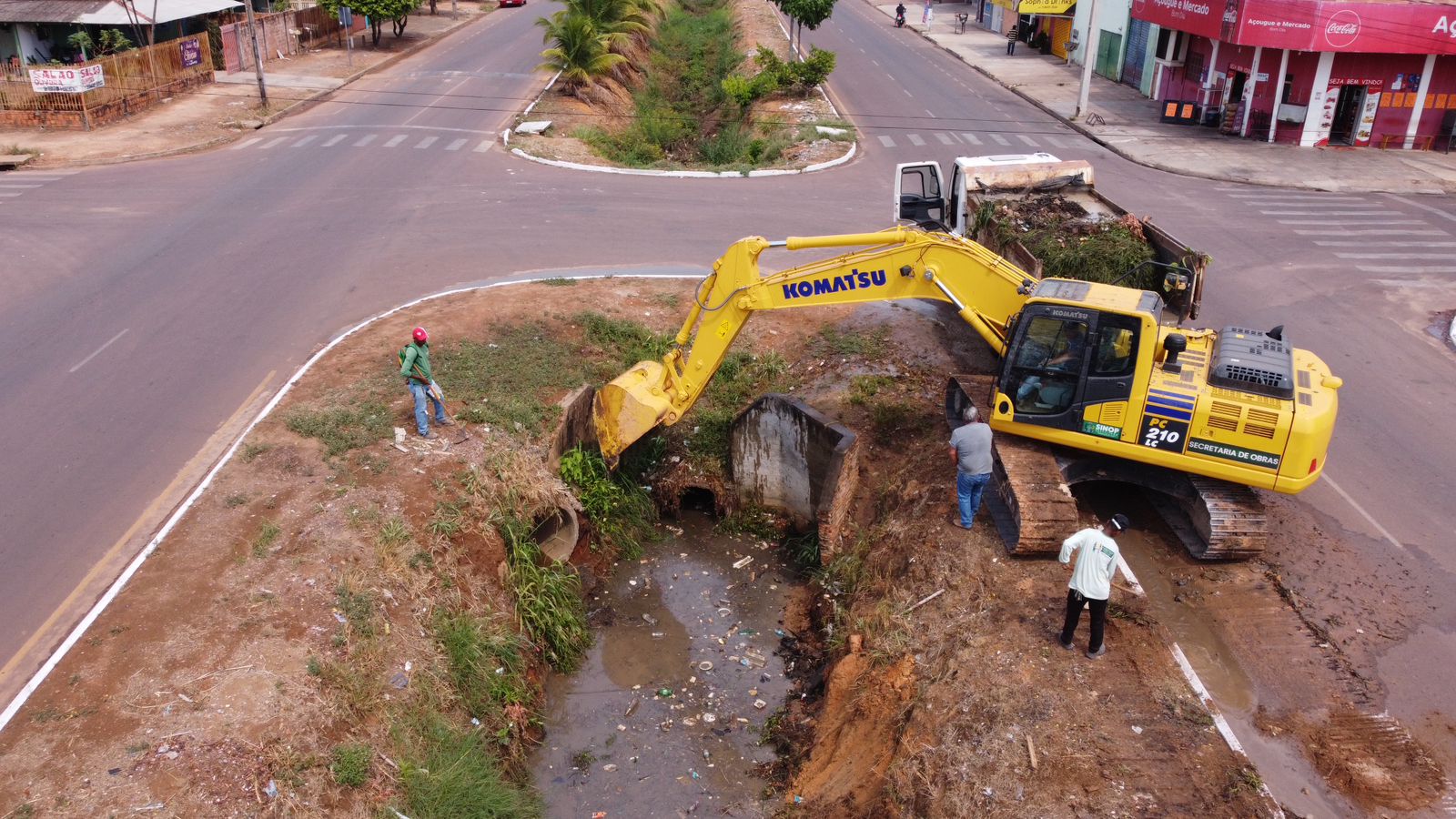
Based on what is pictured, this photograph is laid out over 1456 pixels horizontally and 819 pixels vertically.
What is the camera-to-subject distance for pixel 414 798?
9.01 meters

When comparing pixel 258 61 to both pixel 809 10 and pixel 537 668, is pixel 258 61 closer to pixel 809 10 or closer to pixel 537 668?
pixel 809 10

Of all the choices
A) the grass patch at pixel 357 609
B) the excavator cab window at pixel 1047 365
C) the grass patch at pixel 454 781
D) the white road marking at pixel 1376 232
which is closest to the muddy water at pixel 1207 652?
the excavator cab window at pixel 1047 365

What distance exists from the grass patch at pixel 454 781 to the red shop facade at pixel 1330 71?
30.9 meters

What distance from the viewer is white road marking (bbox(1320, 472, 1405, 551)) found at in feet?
41.1

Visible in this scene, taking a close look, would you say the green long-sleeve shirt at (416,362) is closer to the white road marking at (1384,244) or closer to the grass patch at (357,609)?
the grass patch at (357,609)

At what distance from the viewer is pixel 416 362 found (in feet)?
43.4

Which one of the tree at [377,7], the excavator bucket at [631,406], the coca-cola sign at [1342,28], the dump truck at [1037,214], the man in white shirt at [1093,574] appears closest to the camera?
the man in white shirt at [1093,574]

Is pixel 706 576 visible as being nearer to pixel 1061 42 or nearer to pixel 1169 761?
pixel 1169 761

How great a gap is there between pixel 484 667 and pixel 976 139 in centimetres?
2528

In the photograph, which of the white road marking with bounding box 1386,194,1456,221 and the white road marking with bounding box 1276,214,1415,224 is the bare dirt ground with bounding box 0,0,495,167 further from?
the white road marking with bounding box 1386,194,1456,221

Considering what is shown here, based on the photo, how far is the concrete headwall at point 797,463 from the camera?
1352 cm

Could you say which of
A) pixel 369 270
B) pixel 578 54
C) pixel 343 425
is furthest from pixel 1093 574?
pixel 578 54

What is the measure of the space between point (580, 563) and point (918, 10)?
2224 inches

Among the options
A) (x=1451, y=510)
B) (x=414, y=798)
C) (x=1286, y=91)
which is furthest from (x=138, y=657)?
(x=1286, y=91)
